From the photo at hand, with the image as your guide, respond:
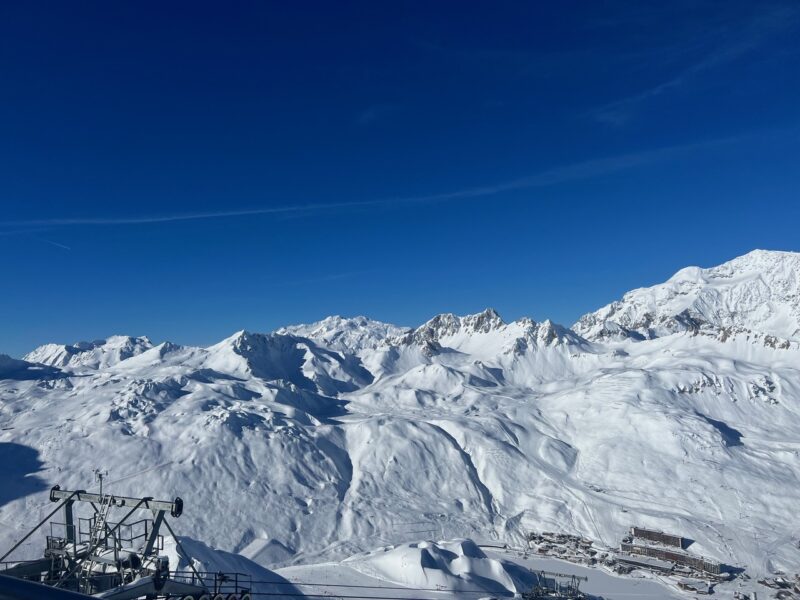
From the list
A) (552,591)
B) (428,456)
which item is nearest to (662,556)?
(552,591)

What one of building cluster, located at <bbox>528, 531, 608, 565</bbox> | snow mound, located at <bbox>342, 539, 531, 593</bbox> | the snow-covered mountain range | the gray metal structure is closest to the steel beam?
snow mound, located at <bbox>342, 539, 531, 593</bbox>

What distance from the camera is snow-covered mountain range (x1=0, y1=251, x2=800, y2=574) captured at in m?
82.9

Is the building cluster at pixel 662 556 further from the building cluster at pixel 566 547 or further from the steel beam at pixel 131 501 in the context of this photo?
the steel beam at pixel 131 501

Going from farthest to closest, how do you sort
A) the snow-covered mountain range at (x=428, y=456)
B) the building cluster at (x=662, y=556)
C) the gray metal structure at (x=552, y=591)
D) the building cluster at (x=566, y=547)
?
the snow-covered mountain range at (x=428, y=456) < the building cluster at (x=566, y=547) < the building cluster at (x=662, y=556) < the gray metal structure at (x=552, y=591)

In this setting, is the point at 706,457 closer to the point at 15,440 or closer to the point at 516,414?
the point at 516,414

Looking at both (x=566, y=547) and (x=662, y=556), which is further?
(x=566, y=547)

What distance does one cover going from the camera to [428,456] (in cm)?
10669

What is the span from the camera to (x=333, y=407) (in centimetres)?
14850

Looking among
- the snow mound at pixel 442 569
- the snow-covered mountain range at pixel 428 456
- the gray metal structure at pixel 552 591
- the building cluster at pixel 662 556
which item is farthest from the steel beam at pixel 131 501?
the building cluster at pixel 662 556

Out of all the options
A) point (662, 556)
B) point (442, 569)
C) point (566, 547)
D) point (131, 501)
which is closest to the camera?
point (131, 501)

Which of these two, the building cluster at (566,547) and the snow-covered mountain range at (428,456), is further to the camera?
the snow-covered mountain range at (428,456)

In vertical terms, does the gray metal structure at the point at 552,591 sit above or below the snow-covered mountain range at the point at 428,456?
below

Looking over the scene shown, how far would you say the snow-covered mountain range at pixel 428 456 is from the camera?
272 ft

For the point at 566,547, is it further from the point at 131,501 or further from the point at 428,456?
the point at 131,501
